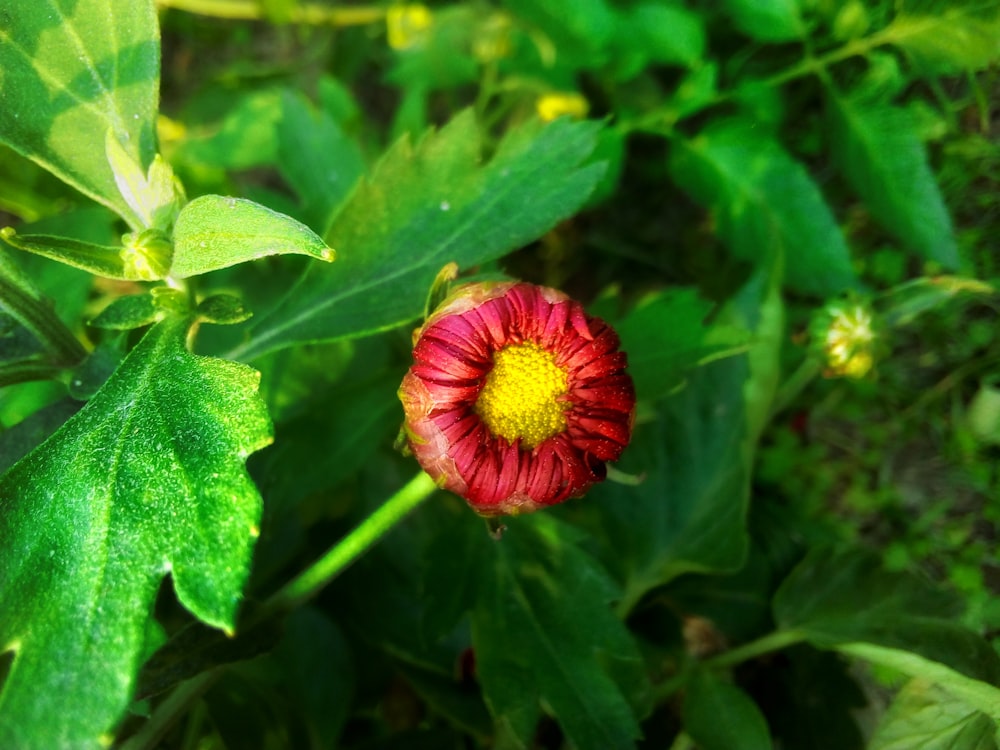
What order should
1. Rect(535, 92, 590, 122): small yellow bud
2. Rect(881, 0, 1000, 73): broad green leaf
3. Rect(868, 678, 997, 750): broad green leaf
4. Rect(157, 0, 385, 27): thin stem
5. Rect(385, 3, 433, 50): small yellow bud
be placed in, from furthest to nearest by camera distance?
Rect(157, 0, 385, 27): thin stem → Rect(385, 3, 433, 50): small yellow bud → Rect(535, 92, 590, 122): small yellow bud → Rect(881, 0, 1000, 73): broad green leaf → Rect(868, 678, 997, 750): broad green leaf

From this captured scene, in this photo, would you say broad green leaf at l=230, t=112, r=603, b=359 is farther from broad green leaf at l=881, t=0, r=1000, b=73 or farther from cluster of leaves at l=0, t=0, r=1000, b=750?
broad green leaf at l=881, t=0, r=1000, b=73

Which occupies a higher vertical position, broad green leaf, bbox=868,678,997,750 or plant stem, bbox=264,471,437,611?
plant stem, bbox=264,471,437,611

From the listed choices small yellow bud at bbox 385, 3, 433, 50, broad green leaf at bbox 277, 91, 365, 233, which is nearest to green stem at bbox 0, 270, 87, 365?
broad green leaf at bbox 277, 91, 365, 233

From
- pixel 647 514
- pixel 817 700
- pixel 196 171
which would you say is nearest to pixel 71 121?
pixel 196 171

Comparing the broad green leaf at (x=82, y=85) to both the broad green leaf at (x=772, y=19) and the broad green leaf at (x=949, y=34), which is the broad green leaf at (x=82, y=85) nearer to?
the broad green leaf at (x=772, y=19)

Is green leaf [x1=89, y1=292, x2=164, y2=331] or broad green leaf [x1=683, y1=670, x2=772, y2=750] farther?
broad green leaf [x1=683, y1=670, x2=772, y2=750]

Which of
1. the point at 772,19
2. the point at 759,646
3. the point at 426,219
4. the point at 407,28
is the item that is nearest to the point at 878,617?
the point at 759,646
